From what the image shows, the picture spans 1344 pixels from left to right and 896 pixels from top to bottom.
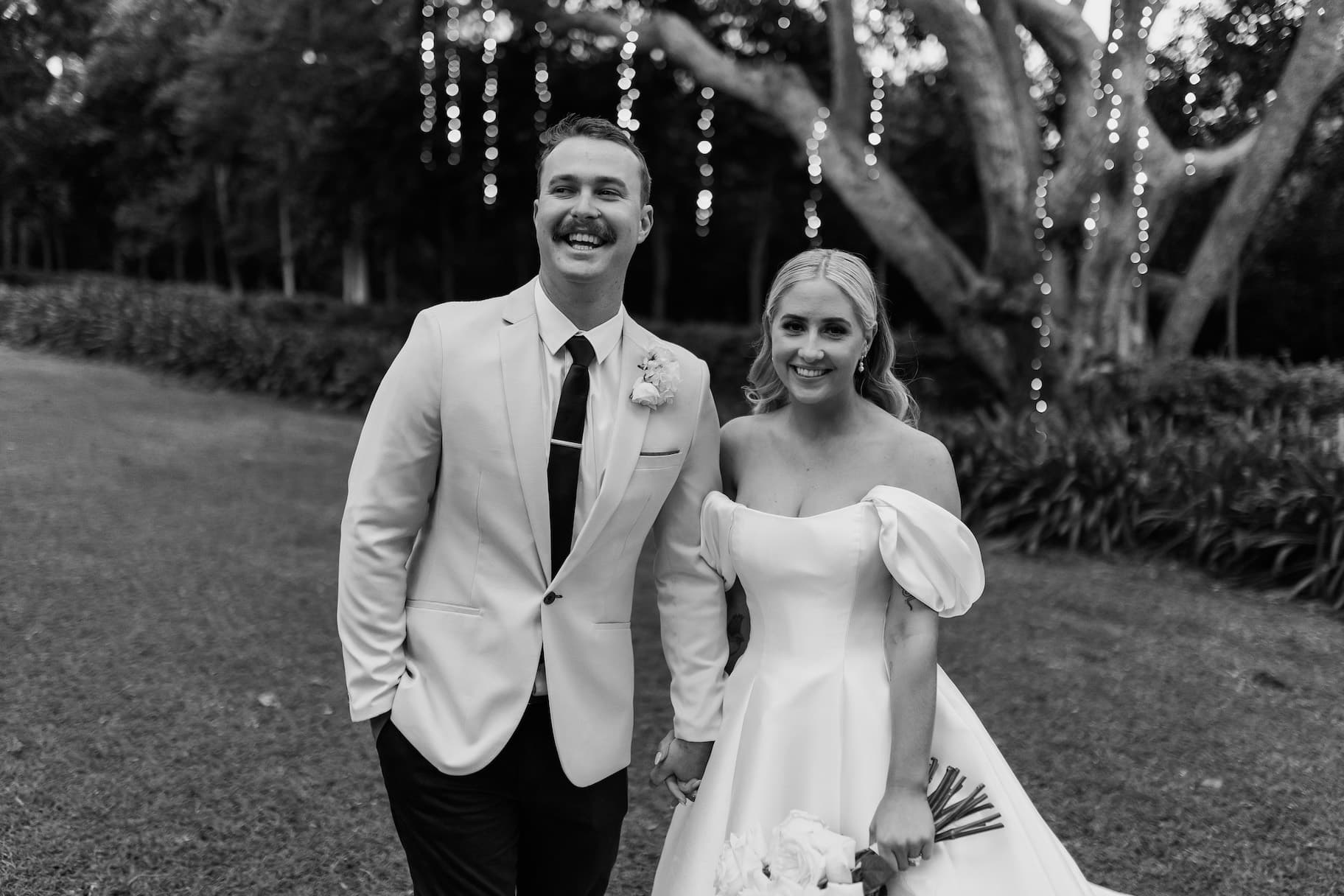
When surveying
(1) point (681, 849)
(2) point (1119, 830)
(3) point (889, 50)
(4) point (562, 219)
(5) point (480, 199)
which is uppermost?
(3) point (889, 50)

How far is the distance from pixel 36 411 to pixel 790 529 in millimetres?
12323

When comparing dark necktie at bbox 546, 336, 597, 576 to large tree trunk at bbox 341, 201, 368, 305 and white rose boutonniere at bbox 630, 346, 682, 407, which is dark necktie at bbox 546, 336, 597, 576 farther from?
large tree trunk at bbox 341, 201, 368, 305

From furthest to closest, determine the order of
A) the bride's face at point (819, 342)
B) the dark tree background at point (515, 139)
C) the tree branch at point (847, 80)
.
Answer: the dark tree background at point (515, 139) → the tree branch at point (847, 80) → the bride's face at point (819, 342)

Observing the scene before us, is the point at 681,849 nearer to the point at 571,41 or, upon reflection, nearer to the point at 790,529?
the point at 790,529

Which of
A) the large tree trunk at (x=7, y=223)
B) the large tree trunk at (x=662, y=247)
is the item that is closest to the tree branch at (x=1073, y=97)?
the large tree trunk at (x=662, y=247)

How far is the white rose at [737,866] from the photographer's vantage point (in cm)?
213

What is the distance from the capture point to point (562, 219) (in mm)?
2152

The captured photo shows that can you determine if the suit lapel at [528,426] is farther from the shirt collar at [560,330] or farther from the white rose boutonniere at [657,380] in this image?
the white rose boutonniere at [657,380]

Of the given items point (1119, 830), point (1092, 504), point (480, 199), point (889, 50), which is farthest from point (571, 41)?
point (1119, 830)

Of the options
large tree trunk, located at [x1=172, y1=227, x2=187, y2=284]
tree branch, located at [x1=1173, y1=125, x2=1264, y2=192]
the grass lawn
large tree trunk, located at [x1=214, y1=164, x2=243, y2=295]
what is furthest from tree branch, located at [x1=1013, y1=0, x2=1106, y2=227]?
large tree trunk, located at [x1=172, y1=227, x2=187, y2=284]

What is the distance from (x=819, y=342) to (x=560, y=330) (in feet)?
1.71

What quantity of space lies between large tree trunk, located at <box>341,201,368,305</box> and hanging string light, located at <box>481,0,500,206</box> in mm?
3200

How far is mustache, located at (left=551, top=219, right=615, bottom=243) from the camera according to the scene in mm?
2148

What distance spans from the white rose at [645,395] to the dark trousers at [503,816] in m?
0.60
